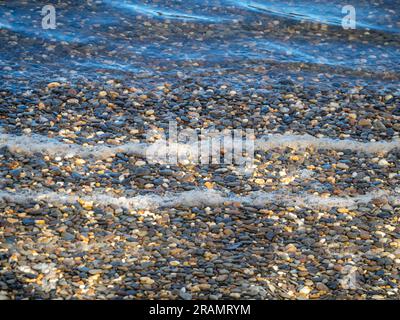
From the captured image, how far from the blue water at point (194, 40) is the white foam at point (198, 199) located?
2456 mm

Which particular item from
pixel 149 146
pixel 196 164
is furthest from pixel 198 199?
pixel 149 146

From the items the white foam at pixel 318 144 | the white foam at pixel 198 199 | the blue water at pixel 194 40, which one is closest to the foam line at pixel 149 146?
the white foam at pixel 318 144

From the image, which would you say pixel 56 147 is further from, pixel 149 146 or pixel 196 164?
pixel 196 164

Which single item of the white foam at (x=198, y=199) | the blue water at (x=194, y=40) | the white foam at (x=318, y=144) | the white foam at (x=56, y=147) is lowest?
the white foam at (x=198, y=199)

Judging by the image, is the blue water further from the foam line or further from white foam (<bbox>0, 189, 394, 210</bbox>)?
white foam (<bbox>0, 189, 394, 210</bbox>)

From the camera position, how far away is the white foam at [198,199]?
596cm

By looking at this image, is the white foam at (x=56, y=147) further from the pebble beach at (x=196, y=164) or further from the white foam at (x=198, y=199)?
the white foam at (x=198, y=199)

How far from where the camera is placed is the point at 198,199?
6125mm

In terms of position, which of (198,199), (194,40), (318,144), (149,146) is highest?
(194,40)

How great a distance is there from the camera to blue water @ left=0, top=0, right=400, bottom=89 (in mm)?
8586

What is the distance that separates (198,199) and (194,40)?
12.7ft

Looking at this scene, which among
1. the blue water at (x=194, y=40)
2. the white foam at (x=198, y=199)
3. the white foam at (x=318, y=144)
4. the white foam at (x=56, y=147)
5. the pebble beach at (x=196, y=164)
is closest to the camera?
the pebble beach at (x=196, y=164)

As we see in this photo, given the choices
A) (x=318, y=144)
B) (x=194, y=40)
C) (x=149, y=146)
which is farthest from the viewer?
(x=194, y=40)

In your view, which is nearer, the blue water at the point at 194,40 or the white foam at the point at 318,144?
the white foam at the point at 318,144
